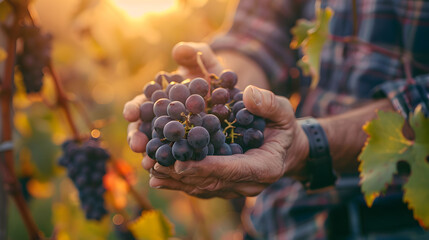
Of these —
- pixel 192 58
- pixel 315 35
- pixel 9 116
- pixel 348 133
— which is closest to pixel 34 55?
pixel 9 116

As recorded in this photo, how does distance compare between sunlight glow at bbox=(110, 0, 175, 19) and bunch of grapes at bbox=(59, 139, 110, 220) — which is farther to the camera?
sunlight glow at bbox=(110, 0, 175, 19)

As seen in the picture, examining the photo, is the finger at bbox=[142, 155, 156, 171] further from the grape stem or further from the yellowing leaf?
the grape stem

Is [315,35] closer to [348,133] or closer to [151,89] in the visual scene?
[348,133]

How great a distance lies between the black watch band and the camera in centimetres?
98

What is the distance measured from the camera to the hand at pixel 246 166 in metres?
0.66

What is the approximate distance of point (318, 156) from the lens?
3.20 feet

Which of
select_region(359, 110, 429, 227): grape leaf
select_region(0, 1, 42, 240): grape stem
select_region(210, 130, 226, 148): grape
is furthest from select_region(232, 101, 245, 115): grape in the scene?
select_region(0, 1, 42, 240): grape stem

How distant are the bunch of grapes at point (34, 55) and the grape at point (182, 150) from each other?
0.68 m

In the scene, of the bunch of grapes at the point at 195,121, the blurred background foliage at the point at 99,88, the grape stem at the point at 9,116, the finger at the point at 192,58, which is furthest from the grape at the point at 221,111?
the grape stem at the point at 9,116

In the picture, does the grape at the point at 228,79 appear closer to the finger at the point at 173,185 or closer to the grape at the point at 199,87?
the grape at the point at 199,87

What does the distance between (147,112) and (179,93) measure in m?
0.11

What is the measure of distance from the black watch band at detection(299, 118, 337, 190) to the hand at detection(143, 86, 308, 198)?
0.11 metres

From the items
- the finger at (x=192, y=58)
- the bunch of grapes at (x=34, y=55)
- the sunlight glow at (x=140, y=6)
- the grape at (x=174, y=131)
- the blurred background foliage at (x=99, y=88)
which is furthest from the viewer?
the sunlight glow at (x=140, y=6)

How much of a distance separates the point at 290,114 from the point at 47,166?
1.08 m
